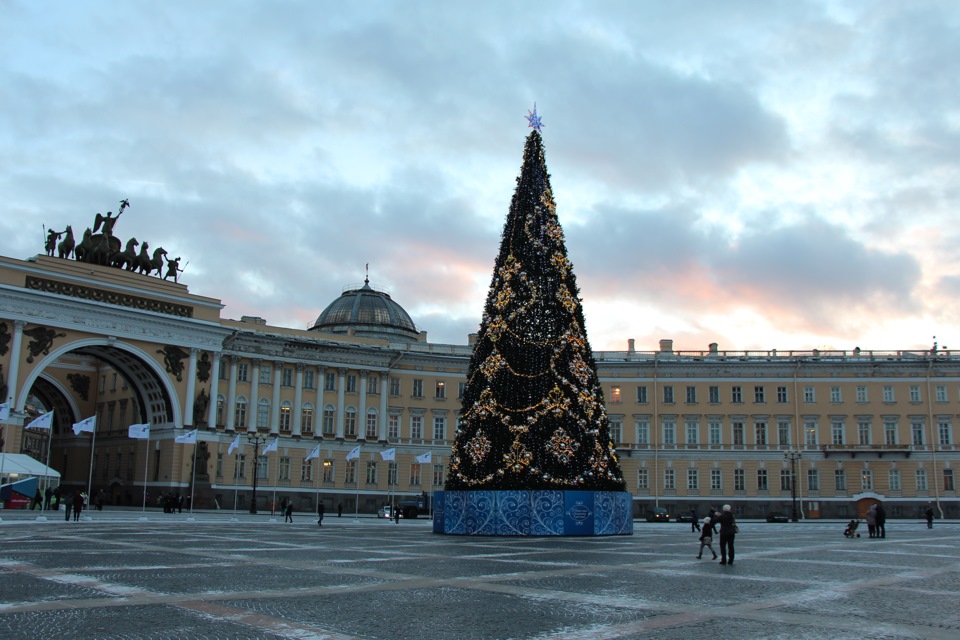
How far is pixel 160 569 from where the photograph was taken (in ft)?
55.5

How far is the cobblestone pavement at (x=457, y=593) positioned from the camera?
34.7 feet

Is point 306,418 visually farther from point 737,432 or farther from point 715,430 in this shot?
point 737,432

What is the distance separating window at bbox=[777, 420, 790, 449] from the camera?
75.2 metres

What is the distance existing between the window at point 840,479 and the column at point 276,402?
150 ft

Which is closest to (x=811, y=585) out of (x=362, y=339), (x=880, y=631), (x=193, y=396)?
(x=880, y=631)

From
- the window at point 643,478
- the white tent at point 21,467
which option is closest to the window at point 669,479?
the window at point 643,478

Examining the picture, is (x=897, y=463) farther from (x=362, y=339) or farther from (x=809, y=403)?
(x=362, y=339)

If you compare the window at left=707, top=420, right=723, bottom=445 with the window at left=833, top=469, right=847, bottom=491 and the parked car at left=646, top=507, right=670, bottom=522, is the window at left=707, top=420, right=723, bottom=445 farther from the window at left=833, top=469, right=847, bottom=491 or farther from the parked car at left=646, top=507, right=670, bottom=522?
the parked car at left=646, top=507, right=670, bottom=522

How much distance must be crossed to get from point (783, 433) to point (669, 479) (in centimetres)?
1034

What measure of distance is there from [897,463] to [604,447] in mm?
50097

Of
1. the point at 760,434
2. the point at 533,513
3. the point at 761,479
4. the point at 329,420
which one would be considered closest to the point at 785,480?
the point at 761,479

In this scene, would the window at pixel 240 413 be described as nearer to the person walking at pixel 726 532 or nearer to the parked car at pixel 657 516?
the parked car at pixel 657 516

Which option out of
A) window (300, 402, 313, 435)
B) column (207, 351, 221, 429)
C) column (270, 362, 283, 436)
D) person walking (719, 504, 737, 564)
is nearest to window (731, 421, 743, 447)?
window (300, 402, 313, 435)

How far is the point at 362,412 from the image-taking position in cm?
7494
